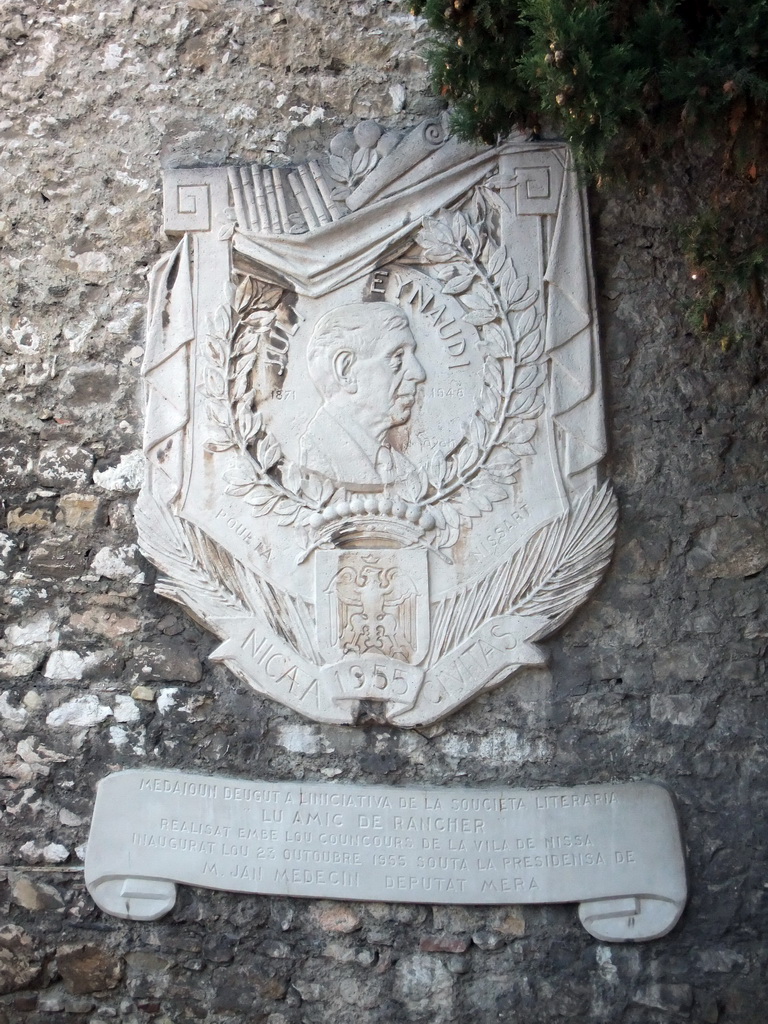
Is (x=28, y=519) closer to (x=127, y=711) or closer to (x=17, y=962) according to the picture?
(x=127, y=711)

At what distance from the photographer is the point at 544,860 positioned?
9.66 feet

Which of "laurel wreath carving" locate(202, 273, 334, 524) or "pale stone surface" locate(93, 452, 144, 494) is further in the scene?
"pale stone surface" locate(93, 452, 144, 494)

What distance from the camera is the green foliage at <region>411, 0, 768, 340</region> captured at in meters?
2.45

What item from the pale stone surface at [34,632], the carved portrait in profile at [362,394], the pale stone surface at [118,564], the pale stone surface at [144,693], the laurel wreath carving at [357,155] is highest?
the laurel wreath carving at [357,155]

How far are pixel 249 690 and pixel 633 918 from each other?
1.34 metres

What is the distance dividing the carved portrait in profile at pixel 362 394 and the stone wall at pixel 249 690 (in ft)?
2.09

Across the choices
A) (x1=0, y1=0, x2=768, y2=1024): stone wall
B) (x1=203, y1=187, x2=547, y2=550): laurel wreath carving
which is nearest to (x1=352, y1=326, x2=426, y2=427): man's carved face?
(x1=203, y1=187, x2=547, y2=550): laurel wreath carving

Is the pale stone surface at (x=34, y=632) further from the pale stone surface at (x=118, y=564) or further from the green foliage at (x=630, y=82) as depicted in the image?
the green foliage at (x=630, y=82)

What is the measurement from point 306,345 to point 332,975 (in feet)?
6.49

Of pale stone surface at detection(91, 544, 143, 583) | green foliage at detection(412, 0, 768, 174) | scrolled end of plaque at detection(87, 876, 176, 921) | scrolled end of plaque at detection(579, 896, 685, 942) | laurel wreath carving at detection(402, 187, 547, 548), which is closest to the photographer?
green foliage at detection(412, 0, 768, 174)

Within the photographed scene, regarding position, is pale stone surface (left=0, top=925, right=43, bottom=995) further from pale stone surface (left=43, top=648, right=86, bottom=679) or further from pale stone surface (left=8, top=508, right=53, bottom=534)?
pale stone surface (left=8, top=508, right=53, bottom=534)

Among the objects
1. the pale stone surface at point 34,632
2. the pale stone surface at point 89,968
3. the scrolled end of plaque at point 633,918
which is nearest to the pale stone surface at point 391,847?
the scrolled end of plaque at point 633,918

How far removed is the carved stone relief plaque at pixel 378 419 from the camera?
309 cm

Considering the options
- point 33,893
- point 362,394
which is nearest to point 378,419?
point 362,394
